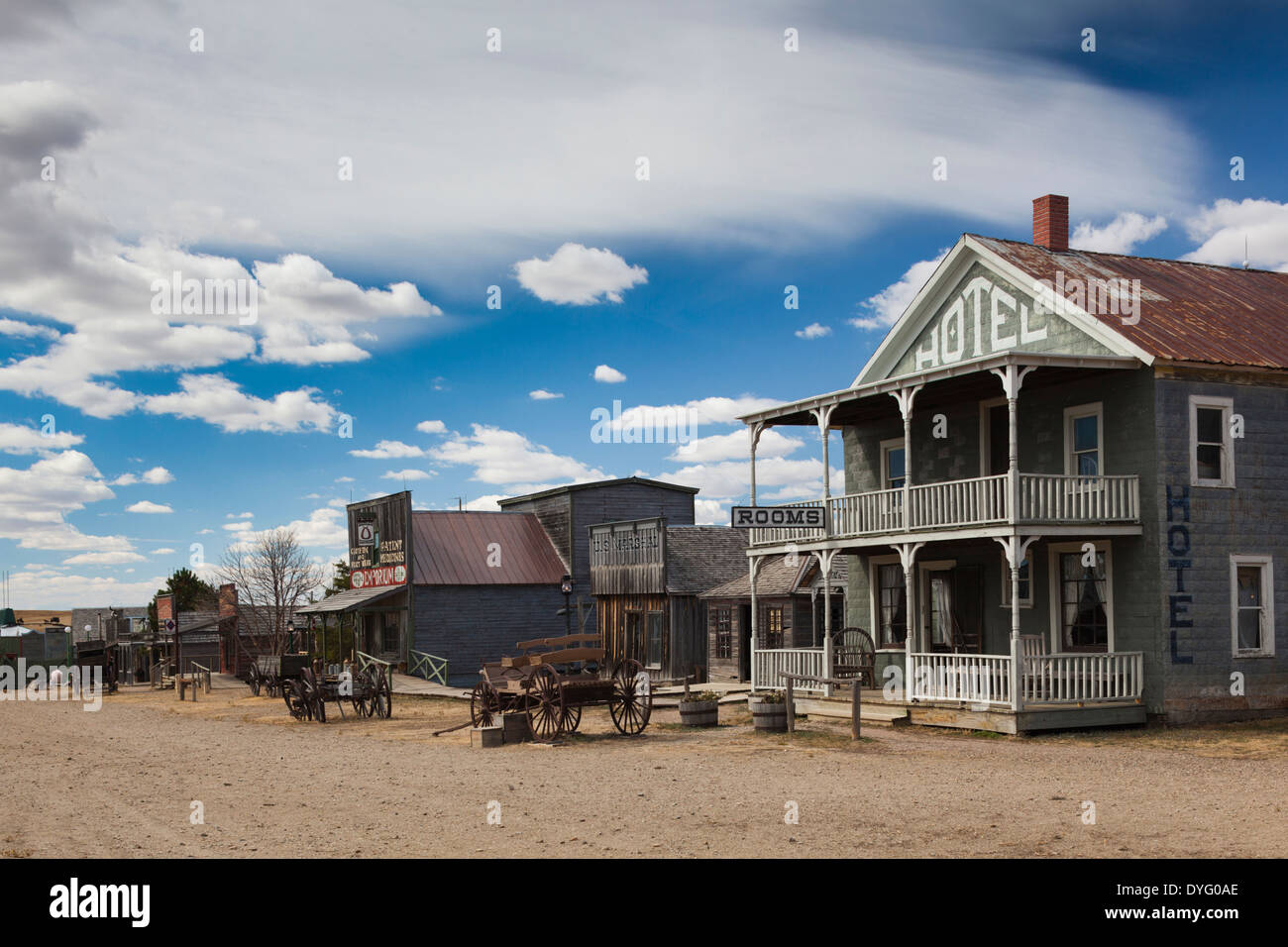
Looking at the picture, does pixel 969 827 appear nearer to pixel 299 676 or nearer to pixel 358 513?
pixel 299 676

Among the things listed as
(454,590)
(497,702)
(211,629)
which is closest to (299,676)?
(497,702)

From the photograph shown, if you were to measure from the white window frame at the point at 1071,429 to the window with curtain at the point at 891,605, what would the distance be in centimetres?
489

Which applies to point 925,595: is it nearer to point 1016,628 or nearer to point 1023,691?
point 1023,691

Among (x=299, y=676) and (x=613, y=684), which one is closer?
(x=613, y=684)

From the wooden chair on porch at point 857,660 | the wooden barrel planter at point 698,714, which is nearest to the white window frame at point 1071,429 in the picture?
the wooden chair on porch at point 857,660

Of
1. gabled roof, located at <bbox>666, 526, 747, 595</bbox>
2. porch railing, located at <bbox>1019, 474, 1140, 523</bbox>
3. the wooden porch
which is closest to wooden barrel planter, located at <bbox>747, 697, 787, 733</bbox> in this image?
the wooden porch

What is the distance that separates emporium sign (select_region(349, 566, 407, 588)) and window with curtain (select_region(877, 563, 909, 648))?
18.4m

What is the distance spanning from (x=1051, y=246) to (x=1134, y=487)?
7.04m

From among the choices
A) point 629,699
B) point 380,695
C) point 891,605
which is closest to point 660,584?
point 891,605

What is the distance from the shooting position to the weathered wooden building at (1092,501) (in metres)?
19.4

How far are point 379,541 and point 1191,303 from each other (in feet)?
88.6

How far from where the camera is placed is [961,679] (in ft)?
65.0

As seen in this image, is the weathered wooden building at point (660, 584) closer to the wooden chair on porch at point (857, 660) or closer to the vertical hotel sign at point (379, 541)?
the vertical hotel sign at point (379, 541)

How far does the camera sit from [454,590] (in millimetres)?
39906
